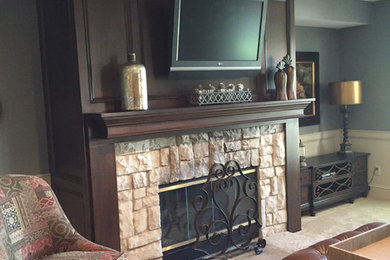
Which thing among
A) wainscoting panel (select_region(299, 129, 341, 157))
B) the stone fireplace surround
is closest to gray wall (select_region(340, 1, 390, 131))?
wainscoting panel (select_region(299, 129, 341, 157))

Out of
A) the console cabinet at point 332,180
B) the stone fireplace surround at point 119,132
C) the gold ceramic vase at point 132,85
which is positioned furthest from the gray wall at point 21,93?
the console cabinet at point 332,180

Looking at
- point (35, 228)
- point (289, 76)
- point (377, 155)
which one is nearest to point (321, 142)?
point (377, 155)

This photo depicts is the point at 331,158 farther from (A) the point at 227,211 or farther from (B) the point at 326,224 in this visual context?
(A) the point at 227,211

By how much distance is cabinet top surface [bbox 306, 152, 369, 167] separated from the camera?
460 centimetres

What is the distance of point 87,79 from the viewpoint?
271 centimetres

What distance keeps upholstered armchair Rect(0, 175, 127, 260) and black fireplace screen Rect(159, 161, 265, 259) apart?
1.06 meters

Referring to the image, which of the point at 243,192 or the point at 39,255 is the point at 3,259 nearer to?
the point at 39,255

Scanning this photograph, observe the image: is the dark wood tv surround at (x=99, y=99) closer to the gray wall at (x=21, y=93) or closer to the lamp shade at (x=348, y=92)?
the gray wall at (x=21, y=93)

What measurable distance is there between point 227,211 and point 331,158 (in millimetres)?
1885

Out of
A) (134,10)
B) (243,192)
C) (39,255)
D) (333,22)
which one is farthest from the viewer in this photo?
(333,22)

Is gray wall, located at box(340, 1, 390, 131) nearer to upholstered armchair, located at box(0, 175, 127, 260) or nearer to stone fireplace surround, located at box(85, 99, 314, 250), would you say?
stone fireplace surround, located at box(85, 99, 314, 250)

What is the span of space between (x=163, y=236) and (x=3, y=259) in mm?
1498

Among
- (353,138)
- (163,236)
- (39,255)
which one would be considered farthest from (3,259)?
(353,138)

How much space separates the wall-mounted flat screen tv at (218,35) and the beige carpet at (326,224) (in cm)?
157
